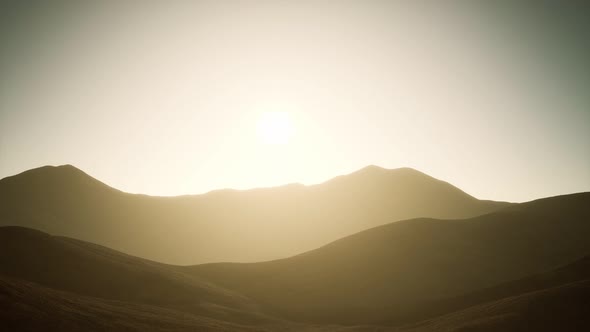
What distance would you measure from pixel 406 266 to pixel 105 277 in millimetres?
42012

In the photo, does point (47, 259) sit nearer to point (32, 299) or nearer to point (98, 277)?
point (98, 277)

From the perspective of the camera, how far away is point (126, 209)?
449ft

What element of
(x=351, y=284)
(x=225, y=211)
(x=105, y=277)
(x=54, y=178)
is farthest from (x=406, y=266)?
(x=54, y=178)

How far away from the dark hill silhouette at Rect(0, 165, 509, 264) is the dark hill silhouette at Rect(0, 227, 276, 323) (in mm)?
77877

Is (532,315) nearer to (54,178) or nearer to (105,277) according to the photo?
(105,277)

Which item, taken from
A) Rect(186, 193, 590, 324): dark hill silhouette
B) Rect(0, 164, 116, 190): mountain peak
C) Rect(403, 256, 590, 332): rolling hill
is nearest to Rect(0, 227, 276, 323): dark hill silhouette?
Rect(186, 193, 590, 324): dark hill silhouette

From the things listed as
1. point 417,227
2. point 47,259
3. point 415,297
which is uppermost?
point 417,227

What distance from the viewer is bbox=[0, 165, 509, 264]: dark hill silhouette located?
122 meters

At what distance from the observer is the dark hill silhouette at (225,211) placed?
121875 millimetres

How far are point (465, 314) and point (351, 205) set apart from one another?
367ft

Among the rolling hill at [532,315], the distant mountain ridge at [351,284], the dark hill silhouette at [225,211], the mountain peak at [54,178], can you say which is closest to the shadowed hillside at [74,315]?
the distant mountain ridge at [351,284]

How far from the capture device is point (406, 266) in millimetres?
58219

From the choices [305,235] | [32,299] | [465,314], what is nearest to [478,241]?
[465,314]

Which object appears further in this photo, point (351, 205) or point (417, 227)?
point (351, 205)
